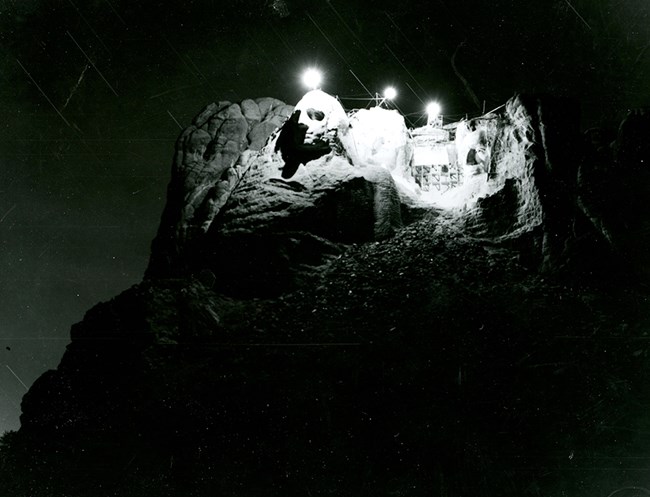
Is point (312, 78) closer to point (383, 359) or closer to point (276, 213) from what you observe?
point (276, 213)

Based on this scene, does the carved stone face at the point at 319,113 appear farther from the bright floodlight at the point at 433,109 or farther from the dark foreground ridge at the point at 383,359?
the bright floodlight at the point at 433,109

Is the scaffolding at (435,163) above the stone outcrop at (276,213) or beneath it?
above

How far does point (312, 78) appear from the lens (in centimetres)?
2895

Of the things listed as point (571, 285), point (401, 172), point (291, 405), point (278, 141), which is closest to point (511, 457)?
point (291, 405)

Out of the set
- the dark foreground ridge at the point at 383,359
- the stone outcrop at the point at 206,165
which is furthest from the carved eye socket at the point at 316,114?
the dark foreground ridge at the point at 383,359

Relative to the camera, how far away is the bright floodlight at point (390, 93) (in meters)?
30.6

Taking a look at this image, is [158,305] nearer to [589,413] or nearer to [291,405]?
[291,405]

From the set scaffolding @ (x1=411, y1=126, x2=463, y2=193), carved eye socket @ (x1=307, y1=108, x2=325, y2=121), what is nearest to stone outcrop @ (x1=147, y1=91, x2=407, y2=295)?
carved eye socket @ (x1=307, y1=108, x2=325, y2=121)

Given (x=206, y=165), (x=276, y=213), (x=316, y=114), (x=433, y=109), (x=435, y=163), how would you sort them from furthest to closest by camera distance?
(x=433, y=109)
(x=206, y=165)
(x=435, y=163)
(x=316, y=114)
(x=276, y=213)

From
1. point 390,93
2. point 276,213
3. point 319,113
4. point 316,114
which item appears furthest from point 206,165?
point 390,93

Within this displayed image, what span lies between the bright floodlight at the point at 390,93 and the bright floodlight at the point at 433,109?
103 inches

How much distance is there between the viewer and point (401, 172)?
92.9 feet

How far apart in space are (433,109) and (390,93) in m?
3.20

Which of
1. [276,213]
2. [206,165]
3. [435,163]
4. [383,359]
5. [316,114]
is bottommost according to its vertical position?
[383,359]
